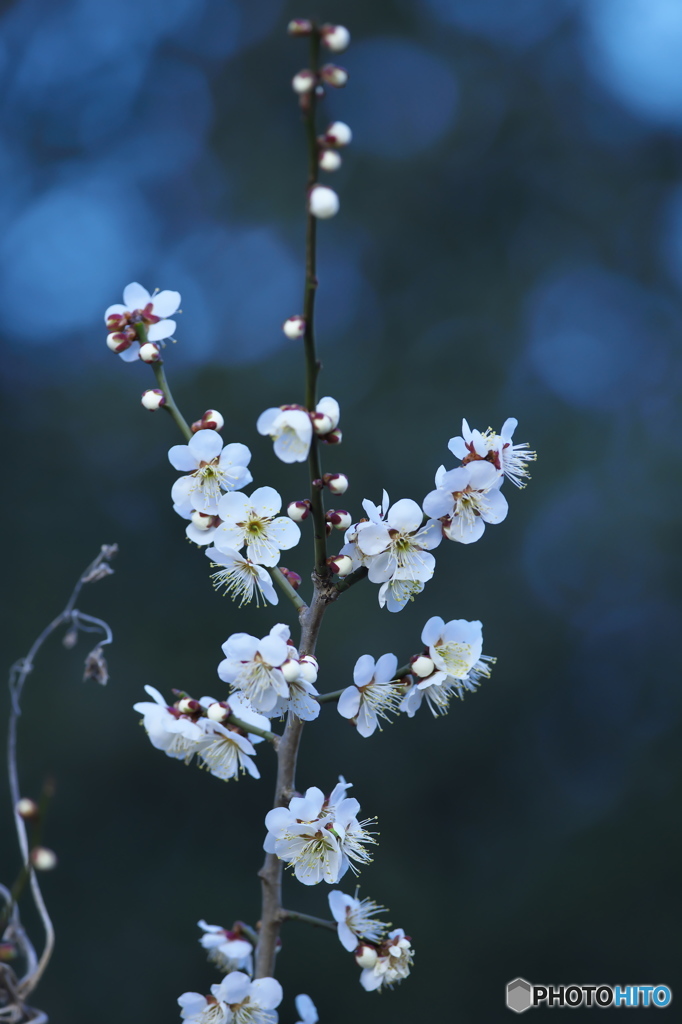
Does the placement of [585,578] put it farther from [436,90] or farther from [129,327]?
[129,327]

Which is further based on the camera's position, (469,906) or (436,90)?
(436,90)

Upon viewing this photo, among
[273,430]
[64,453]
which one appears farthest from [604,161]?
[273,430]

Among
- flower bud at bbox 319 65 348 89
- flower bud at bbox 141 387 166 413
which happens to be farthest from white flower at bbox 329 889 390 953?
flower bud at bbox 319 65 348 89

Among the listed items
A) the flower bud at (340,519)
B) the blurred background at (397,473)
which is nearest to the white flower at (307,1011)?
the flower bud at (340,519)

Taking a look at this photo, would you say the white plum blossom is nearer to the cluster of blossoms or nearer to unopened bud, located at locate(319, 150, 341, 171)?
the cluster of blossoms

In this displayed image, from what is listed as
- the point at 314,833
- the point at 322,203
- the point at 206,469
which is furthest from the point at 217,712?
the point at 322,203

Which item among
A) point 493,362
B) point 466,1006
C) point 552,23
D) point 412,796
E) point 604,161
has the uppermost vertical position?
point 552,23
